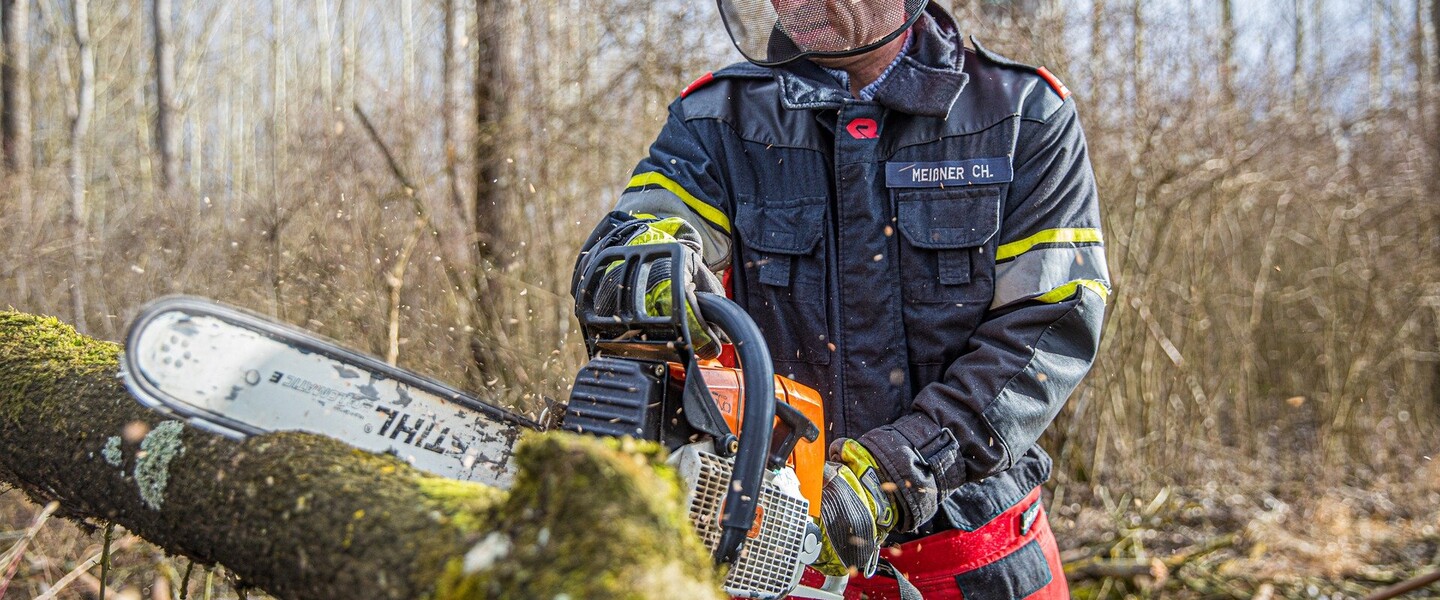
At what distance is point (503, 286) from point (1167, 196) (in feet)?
12.2

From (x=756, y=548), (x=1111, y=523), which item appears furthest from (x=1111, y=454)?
(x=756, y=548)

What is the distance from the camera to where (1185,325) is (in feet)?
21.1

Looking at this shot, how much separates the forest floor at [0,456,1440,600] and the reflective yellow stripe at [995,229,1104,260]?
2790 millimetres

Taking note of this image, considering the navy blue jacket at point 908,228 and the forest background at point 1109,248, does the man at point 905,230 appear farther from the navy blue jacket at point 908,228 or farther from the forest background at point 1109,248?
the forest background at point 1109,248

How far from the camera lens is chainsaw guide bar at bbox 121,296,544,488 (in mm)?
1424

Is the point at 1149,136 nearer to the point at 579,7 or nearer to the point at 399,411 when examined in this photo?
the point at 579,7

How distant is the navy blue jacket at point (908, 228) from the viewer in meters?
2.15

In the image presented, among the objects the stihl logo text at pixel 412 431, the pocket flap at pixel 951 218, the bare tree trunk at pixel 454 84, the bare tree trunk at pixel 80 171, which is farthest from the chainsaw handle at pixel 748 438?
the bare tree trunk at pixel 80 171

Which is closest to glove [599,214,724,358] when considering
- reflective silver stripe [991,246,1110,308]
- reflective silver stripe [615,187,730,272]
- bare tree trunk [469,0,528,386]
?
reflective silver stripe [615,187,730,272]

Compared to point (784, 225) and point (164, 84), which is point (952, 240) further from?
point (164, 84)

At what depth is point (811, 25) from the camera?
232cm

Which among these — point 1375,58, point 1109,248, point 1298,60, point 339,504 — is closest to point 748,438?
point 339,504

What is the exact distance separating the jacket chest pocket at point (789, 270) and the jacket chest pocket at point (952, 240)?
211 mm

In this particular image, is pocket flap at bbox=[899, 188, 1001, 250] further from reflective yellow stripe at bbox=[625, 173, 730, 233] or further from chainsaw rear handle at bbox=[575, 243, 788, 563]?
chainsaw rear handle at bbox=[575, 243, 788, 563]
